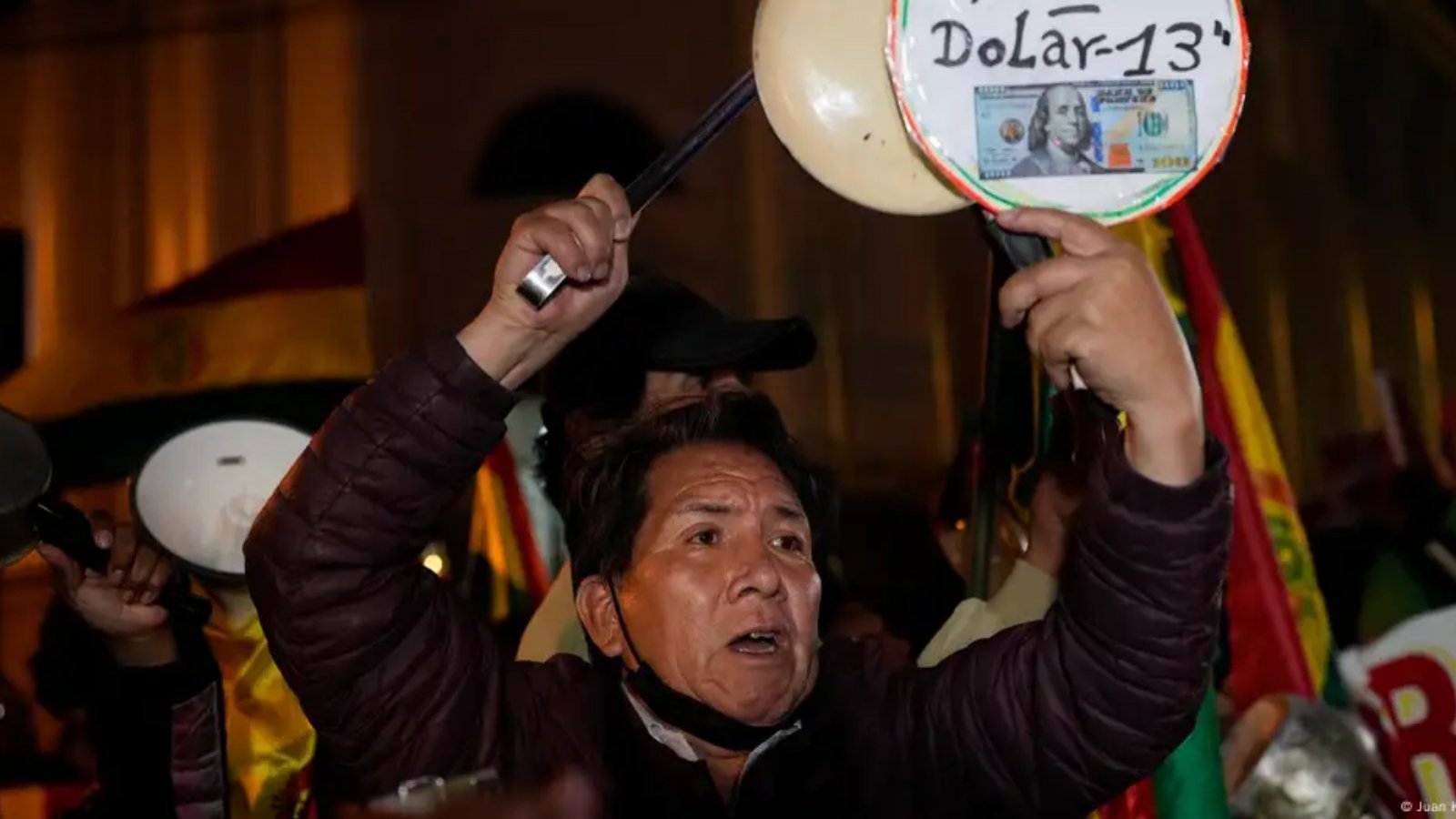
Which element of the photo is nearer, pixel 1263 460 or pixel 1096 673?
pixel 1096 673

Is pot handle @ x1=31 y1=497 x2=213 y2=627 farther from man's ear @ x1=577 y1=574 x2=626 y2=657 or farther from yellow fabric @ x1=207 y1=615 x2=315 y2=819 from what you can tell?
man's ear @ x1=577 y1=574 x2=626 y2=657

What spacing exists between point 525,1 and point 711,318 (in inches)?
103

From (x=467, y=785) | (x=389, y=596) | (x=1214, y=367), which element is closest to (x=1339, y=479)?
(x=1214, y=367)

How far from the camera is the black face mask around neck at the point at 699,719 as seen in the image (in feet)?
4.62

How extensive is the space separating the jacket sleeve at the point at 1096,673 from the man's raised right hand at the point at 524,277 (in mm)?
410

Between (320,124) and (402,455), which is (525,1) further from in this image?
(402,455)

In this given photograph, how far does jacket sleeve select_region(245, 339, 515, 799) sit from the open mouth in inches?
8.5

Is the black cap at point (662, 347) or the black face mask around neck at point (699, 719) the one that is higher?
the black cap at point (662, 347)

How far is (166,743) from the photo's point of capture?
1757mm

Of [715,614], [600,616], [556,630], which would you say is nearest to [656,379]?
[556,630]

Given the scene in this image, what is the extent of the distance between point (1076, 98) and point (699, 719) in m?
0.56

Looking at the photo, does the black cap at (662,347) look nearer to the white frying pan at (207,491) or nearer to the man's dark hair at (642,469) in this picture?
the man's dark hair at (642,469)

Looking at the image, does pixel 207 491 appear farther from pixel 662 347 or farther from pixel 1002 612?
pixel 1002 612

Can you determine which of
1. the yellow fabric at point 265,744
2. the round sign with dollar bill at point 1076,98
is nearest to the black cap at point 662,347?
the yellow fabric at point 265,744
